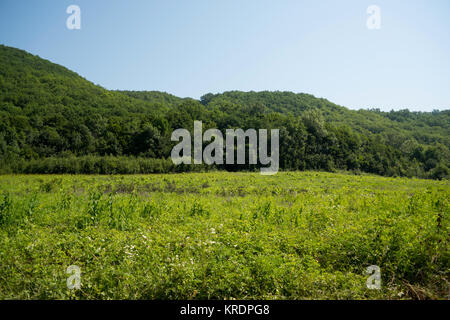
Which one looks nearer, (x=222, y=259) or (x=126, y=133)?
(x=222, y=259)

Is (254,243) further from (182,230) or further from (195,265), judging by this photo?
(182,230)

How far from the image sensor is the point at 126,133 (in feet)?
157

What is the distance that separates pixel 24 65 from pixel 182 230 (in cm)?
9011

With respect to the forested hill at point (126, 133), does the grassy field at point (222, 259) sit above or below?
below

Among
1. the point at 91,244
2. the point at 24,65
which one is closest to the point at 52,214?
the point at 91,244

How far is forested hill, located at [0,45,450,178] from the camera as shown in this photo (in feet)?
123

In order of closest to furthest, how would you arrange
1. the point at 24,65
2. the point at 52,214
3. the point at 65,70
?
the point at 52,214 → the point at 24,65 → the point at 65,70

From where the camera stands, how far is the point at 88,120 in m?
49.0

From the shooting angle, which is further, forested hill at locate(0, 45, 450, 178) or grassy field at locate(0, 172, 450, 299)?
forested hill at locate(0, 45, 450, 178)

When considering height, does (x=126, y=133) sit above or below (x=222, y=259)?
above

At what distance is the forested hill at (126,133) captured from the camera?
37625 mm

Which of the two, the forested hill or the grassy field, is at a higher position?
the forested hill

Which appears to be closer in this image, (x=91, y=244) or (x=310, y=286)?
(x=310, y=286)

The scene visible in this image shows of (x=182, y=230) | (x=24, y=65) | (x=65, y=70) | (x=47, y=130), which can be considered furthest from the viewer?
(x=65, y=70)
